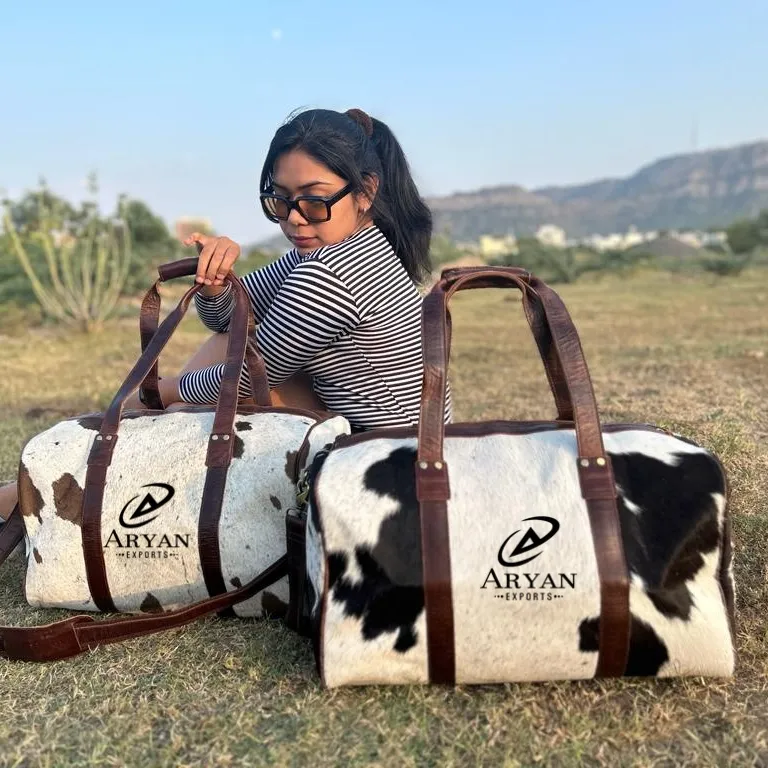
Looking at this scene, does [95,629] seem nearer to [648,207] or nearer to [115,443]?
[115,443]

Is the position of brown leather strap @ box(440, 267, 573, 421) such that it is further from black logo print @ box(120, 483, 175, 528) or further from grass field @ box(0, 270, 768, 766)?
black logo print @ box(120, 483, 175, 528)

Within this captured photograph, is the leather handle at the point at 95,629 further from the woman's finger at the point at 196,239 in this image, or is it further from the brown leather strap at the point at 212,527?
the woman's finger at the point at 196,239

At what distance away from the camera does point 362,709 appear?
158 cm

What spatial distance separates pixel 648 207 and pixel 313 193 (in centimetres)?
16973

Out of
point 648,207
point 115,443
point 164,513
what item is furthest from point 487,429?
point 648,207

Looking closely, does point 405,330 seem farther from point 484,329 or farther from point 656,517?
point 484,329

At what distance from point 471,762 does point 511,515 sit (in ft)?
1.62

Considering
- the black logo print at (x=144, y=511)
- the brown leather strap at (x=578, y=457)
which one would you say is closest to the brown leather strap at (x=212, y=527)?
the black logo print at (x=144, y=511)

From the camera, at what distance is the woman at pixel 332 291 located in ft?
7.40

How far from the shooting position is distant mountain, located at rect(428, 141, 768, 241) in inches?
5098

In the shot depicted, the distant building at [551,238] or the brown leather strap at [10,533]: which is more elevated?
the brown leather strap at [10,533]

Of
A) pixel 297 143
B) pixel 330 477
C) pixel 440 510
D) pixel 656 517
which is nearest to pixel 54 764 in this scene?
pixel 330 477

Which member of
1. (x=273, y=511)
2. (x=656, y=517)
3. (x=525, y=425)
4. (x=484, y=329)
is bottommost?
(x=484, y=329)

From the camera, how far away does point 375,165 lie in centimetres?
256
